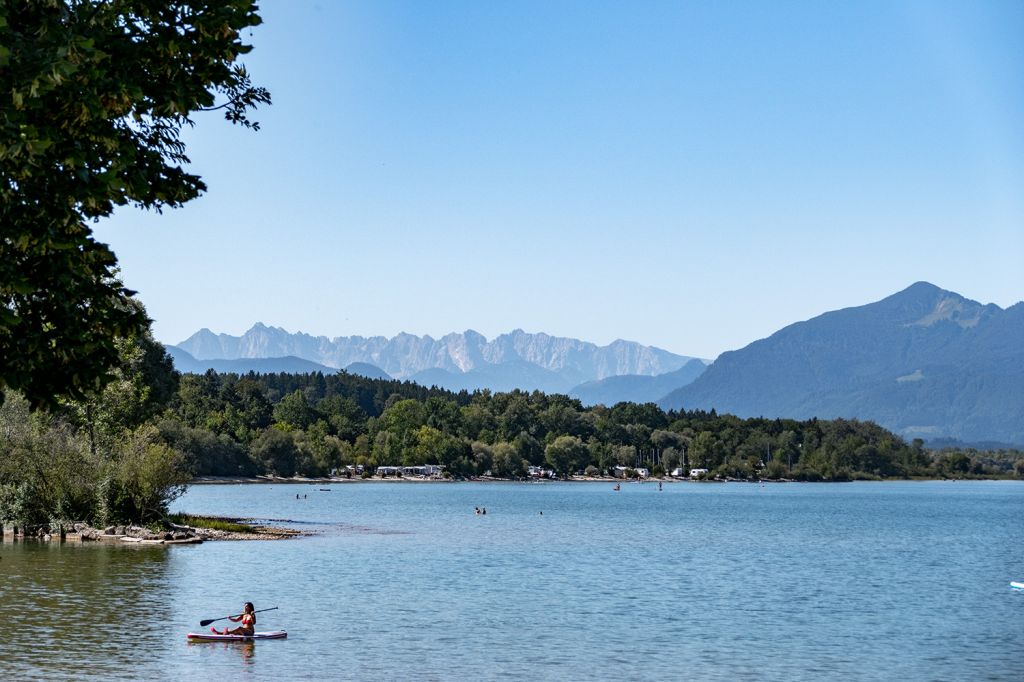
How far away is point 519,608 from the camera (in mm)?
51156

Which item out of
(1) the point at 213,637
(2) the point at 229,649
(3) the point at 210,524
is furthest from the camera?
(3) the point at 210,524

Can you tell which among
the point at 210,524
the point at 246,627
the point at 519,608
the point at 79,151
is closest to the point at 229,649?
the point at 246,627

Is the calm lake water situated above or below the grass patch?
below

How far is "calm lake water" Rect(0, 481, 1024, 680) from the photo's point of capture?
37625 mm

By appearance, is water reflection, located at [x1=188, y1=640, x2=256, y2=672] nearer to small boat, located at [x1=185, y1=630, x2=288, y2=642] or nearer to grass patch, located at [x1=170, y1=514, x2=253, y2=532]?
small boat, located at [x1=185, y1=630, x2=288, y2=642]

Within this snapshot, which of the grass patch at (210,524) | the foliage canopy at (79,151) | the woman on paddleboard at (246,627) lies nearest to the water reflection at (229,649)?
the woman on paddleboard at (246,627)

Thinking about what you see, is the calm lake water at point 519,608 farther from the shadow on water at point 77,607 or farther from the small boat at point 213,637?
the small boat at point 213,637

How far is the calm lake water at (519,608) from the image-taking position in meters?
37.6

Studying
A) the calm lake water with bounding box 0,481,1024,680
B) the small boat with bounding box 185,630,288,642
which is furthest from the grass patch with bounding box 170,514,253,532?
the small boat with bounding box 185,630,288,642

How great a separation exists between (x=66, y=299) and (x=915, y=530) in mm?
116354

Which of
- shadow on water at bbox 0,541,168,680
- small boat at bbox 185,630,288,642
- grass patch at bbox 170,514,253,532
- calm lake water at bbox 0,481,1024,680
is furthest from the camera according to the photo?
grass patch at bbox 170,514,253,532

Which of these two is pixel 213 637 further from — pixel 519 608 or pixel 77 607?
pixel 519 608

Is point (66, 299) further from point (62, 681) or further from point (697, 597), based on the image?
point (697, 597)

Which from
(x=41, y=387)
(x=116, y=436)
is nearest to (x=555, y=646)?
(x=41, y=387)
